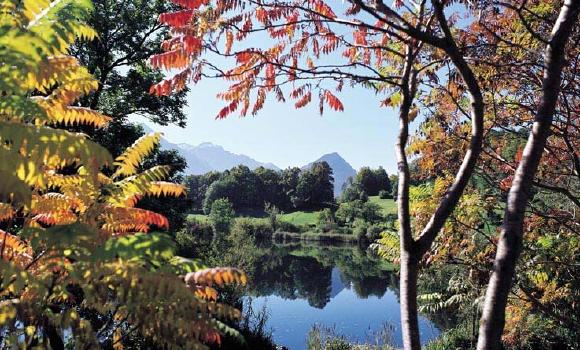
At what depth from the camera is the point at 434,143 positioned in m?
6.72

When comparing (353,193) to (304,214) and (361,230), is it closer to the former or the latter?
(304,214)

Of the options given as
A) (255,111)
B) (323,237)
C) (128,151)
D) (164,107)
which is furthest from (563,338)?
(323,237)

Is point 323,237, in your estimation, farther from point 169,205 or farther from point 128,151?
point 128,151

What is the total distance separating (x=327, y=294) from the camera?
3475 cm

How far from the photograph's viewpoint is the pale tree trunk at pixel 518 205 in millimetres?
2840

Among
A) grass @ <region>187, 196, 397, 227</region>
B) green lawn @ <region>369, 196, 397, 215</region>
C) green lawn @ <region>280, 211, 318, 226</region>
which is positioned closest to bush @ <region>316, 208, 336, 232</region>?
grass @ <region>187, 196, 397, 227</region>

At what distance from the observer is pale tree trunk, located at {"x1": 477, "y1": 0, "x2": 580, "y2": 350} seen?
284cm

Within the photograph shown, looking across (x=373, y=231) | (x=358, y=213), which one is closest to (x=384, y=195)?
(x=358, y=213)

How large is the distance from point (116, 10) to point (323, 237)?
5680cm

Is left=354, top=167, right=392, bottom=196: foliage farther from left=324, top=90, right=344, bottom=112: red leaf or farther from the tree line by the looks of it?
left=324, top=90, right=344, bottom=112: red leaf

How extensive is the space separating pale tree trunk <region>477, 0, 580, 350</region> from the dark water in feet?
32.6

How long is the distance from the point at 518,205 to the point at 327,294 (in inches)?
1308

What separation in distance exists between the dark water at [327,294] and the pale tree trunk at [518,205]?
→ 392 inches

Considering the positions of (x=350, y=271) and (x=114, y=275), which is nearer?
(x=114, y=275)
